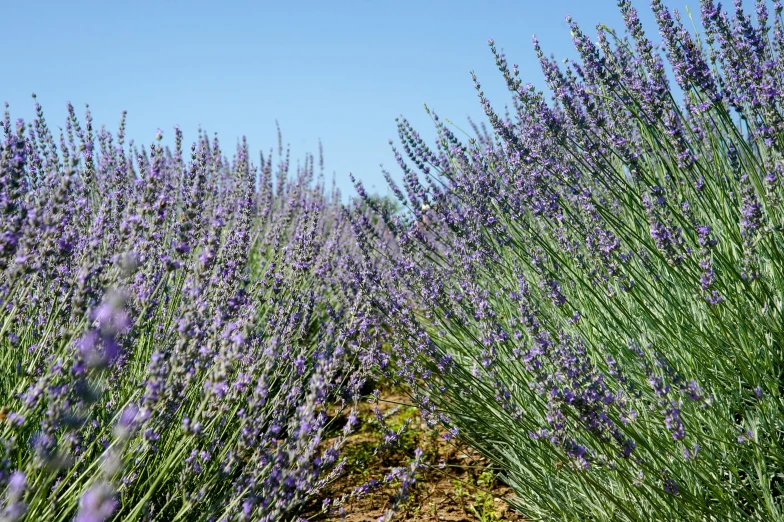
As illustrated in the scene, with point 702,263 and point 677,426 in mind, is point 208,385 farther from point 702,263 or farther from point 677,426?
point 702,263

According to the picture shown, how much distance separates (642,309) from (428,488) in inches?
57.7

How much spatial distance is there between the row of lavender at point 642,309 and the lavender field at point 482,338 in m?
0.02

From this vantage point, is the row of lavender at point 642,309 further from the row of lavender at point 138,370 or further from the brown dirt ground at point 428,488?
the row of lavender at point 138,370

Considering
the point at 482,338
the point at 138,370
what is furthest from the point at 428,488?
the point at 138,370

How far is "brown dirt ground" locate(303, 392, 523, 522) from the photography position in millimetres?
2789

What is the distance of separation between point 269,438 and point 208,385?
0.65 m

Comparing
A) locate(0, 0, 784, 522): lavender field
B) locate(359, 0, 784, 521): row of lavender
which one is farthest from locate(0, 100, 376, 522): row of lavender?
locate(359, 0, 784, 521): row of lavender

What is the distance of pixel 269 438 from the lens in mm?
1930

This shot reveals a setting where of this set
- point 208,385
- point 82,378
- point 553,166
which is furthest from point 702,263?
point 82,378

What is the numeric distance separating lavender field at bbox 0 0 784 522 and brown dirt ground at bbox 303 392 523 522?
18 mm

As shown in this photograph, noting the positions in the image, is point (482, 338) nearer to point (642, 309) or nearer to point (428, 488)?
point (642, 309)

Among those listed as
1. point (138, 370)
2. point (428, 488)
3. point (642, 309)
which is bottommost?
point (428, 488)

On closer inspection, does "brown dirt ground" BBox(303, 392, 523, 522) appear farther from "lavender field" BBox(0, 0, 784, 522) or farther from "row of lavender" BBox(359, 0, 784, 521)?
"row of lavender" BBox(359, 0, 784, 521)

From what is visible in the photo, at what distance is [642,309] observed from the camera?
237 centimetres
